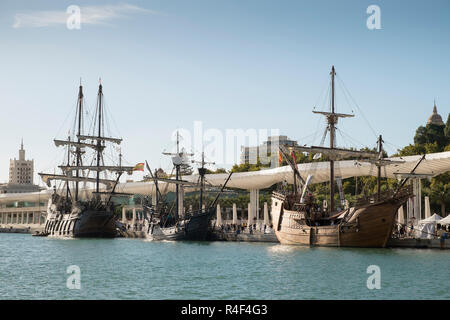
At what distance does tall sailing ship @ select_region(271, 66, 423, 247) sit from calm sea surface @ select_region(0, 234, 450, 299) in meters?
2.87

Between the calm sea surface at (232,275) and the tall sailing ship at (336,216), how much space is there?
2866mm

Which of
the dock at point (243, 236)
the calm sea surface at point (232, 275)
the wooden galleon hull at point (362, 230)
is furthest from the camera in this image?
the dock at point (243, 236)

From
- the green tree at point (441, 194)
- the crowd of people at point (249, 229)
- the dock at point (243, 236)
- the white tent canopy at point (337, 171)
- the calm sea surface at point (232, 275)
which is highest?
the white tent canopy at point (337, 171)

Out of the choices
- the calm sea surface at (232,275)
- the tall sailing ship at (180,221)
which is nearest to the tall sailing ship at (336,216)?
the calm sea surface at (232,275)

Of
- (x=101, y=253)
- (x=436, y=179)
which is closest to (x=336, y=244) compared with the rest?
(x=101, y=253)

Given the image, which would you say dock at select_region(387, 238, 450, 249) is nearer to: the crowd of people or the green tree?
the crowd of people

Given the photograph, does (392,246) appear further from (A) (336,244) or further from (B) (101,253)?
(B) (101,253)

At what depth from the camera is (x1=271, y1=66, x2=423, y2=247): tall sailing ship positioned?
157ft

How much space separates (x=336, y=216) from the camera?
168 ft

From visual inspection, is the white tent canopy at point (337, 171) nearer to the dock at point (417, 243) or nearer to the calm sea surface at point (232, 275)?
the dock at point (417, 243)

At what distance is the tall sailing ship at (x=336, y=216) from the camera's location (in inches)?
1886

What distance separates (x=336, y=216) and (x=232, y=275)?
2132 centimetres

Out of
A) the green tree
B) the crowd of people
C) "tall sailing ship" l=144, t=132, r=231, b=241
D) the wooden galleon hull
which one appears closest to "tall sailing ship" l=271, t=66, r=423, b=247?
the wooden galleon hull
